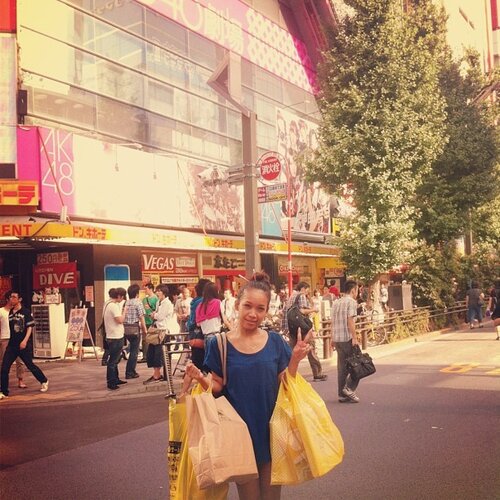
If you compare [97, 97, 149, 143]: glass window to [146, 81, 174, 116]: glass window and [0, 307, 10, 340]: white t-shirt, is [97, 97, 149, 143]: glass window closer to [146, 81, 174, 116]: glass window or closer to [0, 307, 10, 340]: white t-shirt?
[146, 81, 174, 116]: glass window

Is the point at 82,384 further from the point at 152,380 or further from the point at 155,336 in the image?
the point at 155,336

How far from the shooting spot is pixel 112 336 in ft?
34.3

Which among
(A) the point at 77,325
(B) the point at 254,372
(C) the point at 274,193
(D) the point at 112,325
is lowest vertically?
(A) the point at 77,325

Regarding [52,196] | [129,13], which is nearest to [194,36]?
[129,13]

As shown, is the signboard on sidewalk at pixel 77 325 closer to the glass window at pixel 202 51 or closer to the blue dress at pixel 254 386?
the glass window at pixel 202 51

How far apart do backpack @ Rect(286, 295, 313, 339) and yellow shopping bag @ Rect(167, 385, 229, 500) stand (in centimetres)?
654

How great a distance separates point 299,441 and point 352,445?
3263 mm

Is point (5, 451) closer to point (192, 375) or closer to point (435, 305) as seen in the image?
point (192, 375)

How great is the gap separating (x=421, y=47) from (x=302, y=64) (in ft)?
31.7

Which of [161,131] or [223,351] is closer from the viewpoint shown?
[223,351]

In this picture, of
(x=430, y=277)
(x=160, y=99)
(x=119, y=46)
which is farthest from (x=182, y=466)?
(x=430, y=277)

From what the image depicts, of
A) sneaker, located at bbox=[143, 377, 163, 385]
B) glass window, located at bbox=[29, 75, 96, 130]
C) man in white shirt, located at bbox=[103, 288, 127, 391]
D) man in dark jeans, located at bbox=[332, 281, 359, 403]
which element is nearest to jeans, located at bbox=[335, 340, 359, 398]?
man in dark jeans, located at bbox=[332, 281, 359, 403]

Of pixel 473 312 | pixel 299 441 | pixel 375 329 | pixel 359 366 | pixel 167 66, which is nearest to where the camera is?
pixel 299 441

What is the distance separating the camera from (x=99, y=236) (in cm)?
1429
